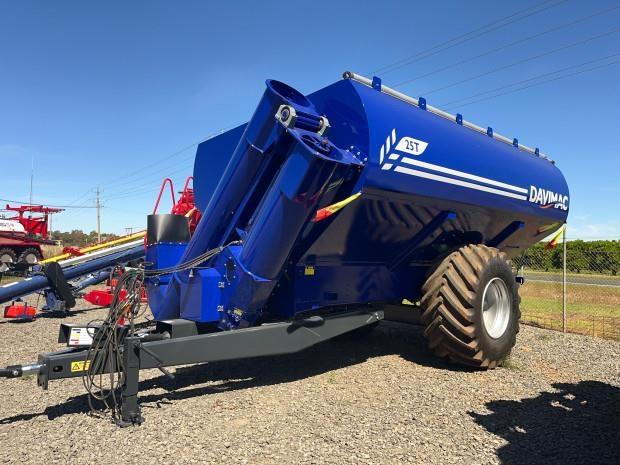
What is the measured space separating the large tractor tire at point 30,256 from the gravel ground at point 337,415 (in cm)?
1971

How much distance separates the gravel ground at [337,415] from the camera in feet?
11.0

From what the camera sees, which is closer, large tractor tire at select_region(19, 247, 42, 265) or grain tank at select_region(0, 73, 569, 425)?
grain tank at select_region(0, 73, 569, 425)

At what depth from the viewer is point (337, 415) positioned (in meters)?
4.05

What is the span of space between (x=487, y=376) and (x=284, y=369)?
2.27 m

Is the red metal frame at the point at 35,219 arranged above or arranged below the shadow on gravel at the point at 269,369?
above

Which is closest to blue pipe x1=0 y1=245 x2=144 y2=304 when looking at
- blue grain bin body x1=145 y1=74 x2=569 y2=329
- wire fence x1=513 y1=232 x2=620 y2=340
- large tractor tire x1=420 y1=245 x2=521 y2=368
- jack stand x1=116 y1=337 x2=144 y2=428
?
blue grain bin body x1=145 y1=74 x2=569 y2=329

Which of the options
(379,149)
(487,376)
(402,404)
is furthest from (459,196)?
(402,404)

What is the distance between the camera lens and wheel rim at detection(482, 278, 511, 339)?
5961 millimetres

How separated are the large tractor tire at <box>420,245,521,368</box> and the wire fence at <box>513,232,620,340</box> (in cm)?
293

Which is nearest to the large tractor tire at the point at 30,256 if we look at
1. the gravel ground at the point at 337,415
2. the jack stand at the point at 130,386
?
the gravel ground at the point at 337,415

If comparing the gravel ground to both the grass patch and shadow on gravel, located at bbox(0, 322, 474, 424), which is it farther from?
the grass patch

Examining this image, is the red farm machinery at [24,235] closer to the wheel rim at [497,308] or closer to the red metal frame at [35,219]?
the red metal frame at [35,219]

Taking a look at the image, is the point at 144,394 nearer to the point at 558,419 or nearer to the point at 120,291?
the point at 120,291

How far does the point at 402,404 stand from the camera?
4.36 m
